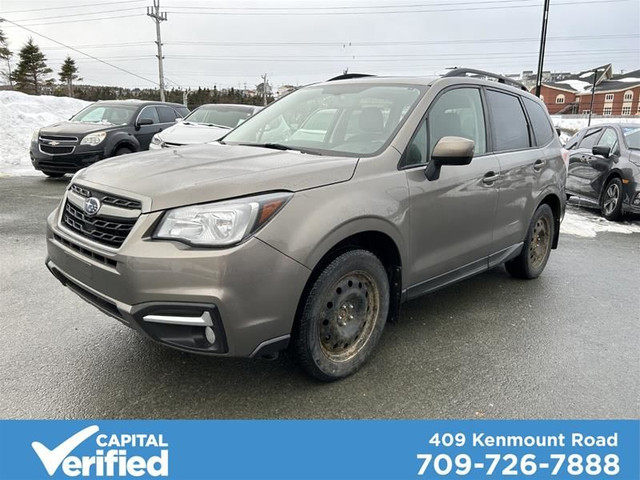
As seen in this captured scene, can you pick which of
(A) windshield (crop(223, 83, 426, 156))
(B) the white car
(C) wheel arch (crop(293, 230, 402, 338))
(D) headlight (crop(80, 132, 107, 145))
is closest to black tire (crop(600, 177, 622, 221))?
(B) the white car

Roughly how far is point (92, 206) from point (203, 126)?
25.4ft

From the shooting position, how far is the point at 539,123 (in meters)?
4.81

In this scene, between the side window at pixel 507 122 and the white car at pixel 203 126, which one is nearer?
the side window at pixel 507 122

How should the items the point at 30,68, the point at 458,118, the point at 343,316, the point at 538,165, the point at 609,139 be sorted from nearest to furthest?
1. the point at 343,316
2. the point at 458,118
3. the point at 538,165
4. the point at 609,139
5. the point at 30,68

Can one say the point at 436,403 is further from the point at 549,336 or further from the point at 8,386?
the point at 8,386

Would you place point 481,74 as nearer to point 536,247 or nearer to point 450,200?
point 450,200

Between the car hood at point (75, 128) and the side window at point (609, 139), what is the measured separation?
31.5 ft

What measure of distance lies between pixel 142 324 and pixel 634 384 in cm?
289

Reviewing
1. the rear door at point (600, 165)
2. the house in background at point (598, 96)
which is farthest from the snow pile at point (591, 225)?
the house in background at point (598, 96)

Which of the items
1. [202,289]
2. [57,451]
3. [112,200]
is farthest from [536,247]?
[57,451]

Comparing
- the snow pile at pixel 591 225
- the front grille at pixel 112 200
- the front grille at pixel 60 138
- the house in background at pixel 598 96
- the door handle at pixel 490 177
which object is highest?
the house in background at pixel 598 96

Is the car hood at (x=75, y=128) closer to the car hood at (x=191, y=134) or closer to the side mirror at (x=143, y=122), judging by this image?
the side mirror at (x=143, y=122)

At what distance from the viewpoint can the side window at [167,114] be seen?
12.0 m

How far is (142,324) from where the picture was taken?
237 centimetres
